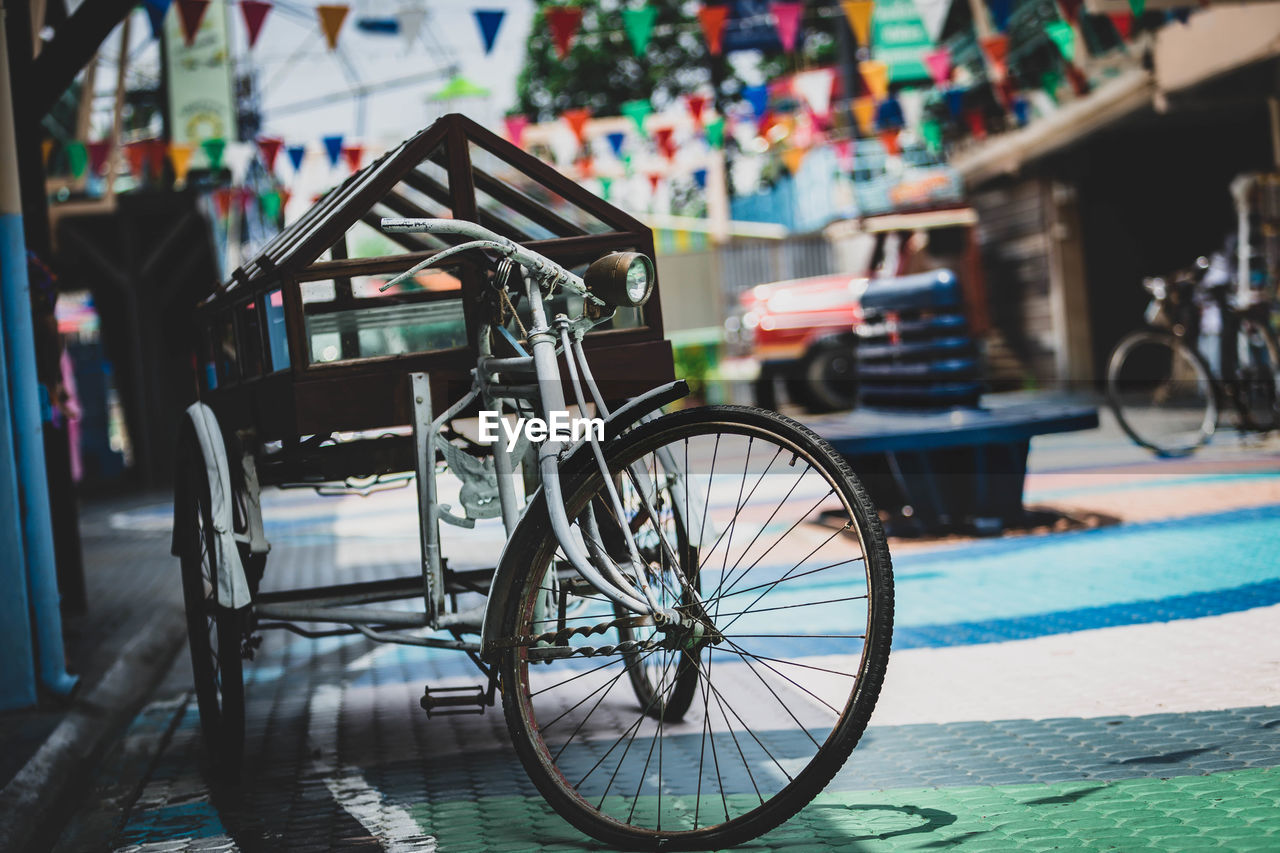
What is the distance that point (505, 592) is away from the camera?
2766mm

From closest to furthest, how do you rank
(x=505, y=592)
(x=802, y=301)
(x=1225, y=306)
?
(x=505, y=592), (x=1225, y=306), (x=802, y=301)

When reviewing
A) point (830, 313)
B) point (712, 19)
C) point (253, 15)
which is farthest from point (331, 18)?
point (830, 313)

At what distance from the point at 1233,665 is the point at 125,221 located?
15.9 metres

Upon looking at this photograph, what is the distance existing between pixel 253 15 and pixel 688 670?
28.4 ft

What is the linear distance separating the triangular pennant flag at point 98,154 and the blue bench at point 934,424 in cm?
1068

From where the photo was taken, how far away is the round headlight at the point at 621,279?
282 cm

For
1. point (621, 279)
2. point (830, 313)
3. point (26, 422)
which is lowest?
point (26, 422)

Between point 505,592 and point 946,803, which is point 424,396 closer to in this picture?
point 505,592

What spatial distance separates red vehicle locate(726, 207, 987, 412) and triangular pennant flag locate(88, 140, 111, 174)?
908 cm

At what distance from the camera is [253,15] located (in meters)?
10.6

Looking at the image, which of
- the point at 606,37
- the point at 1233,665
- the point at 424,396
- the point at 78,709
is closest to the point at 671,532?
the point at 424,396

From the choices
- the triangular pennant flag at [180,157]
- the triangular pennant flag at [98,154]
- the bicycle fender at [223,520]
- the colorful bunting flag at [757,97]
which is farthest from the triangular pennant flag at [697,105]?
the bicycle fender at [223,520]

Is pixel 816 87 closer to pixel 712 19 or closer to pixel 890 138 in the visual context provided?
pixel 712 19

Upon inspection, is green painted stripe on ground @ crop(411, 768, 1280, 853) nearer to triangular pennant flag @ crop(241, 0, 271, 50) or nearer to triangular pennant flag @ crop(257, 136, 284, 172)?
triangular pennant flag @ crop(241, 0, 271, 50)
